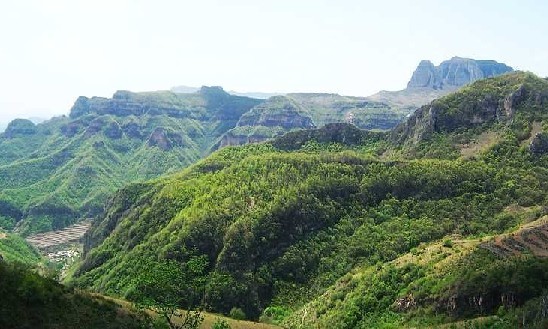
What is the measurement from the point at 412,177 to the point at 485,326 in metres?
95.1

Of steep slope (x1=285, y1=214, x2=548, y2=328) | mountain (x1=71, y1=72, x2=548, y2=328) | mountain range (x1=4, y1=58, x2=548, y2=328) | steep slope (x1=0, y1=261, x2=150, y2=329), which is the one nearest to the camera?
steep slope (x1=0, y1=261, x2=150, y2=329)

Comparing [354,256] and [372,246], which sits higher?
[372,246]

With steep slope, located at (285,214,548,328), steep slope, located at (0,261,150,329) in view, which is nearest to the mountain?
steep slope, located at (285,214,548,328)

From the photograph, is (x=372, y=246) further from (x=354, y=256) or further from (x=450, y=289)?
(x=450, y=289)

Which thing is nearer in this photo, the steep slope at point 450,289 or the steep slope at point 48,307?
the steep slope at point 48,307

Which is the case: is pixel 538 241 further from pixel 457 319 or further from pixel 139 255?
pixel 139 255

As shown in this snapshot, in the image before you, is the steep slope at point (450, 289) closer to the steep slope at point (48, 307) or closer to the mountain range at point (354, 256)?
the mountain range at point (354, 256)

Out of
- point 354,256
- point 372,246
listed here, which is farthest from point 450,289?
point 354,256

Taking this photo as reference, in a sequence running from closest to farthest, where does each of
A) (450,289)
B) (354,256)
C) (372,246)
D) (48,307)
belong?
1. (48,307)
2. (450,289)
3. (354,256)
4. (372,246)

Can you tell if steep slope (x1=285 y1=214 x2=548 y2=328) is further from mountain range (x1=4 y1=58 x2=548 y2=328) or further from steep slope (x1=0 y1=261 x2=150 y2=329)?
steep slope (x1=0 y1=261 x2=150 y2=329)

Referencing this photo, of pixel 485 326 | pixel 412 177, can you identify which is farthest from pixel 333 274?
pixel 485 326

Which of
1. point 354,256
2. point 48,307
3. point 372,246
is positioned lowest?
point 354,256

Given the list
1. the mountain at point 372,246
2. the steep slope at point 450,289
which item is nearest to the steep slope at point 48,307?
the mountain at point 372,246

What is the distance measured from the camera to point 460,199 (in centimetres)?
17900
